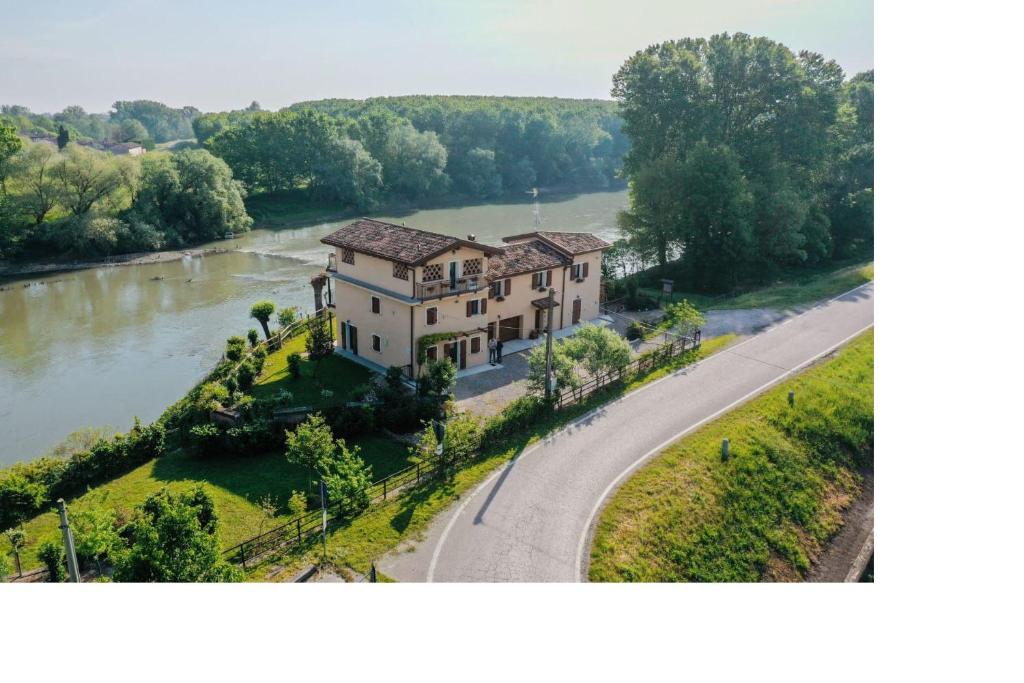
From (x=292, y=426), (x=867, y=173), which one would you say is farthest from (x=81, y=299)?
(x=867, y=173)

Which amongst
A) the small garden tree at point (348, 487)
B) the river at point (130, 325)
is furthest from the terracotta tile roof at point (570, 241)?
the small garden tree at point (348, 487)

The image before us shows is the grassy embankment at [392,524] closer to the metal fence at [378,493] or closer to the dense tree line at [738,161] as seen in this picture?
the metal fence at [378,493]

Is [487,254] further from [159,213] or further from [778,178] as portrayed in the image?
[159,213]

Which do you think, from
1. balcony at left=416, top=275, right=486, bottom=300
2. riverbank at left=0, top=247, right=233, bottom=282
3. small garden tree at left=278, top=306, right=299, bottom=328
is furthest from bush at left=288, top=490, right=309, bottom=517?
riverbank at left=0, top=247, right=233, bottom=282

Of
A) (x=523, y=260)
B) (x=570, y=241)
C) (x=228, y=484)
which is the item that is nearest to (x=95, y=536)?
(x=228, y=484)

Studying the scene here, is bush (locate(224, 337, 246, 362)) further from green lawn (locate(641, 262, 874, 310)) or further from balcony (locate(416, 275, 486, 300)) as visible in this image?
green lawn (locate(641, 262, 874, 310))
